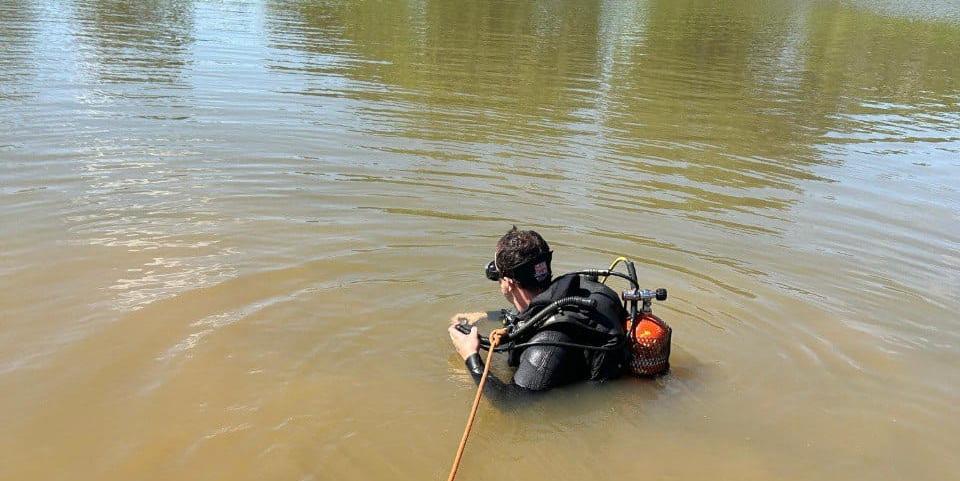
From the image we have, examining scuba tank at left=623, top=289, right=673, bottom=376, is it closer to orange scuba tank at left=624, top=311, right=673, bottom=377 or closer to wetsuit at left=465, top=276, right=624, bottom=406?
orange scuba tank at left=624, top=311, right=673, bottom=377

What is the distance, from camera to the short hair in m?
4.57

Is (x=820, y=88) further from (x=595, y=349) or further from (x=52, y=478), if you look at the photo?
(x=52, y=478)

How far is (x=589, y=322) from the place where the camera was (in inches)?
175

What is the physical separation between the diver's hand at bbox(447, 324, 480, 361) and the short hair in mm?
427

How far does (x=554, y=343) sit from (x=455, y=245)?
276cm

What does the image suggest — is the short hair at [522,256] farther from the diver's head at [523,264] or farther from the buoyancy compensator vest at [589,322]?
the buoyancy compensator vest at [589,322]

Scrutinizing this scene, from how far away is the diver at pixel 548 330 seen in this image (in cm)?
444

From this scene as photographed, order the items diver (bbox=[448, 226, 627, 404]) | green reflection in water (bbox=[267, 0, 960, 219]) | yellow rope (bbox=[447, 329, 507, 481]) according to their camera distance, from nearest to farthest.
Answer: yellow rope (bbox=[447, 329, 507, 481]) < diver (bbox=[448, 226, 627, 404]) < green reflection in water (bbox=[267, 0, 960, 219])

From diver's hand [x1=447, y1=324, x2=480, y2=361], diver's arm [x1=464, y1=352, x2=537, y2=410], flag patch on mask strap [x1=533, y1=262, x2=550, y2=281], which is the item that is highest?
flag patch on mask strap [x1=533, y1=262, x2=550, y2=281]

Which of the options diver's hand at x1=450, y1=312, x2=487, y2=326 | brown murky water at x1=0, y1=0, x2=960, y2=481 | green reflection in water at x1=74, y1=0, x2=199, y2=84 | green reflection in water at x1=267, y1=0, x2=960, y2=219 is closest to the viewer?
brown murky water at x1=0, y1=0, x2=960, y2=481

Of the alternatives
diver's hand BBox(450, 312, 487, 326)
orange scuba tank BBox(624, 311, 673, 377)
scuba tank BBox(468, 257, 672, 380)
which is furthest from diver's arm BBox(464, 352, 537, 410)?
diver's hand BBox(450, 312, 487, 326)

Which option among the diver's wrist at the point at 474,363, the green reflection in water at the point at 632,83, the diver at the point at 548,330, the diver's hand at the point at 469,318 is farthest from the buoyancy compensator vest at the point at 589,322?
the green reflection in water at the point at 632,83

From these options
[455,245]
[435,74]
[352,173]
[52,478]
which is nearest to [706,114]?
[435,74]

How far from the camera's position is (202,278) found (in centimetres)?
605
